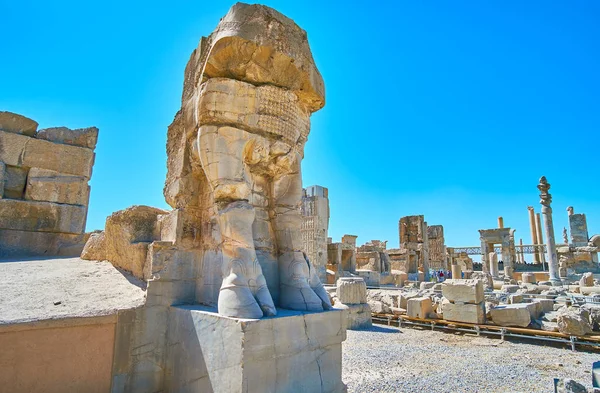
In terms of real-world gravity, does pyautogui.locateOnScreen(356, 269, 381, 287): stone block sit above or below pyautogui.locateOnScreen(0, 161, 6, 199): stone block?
below

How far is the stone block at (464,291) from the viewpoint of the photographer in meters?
7.74

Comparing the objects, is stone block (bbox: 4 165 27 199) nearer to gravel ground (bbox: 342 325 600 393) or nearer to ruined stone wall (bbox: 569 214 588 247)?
gravel ground (bbox: 342 325 600 393)

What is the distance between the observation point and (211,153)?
2.55 meters

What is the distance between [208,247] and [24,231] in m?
3.20

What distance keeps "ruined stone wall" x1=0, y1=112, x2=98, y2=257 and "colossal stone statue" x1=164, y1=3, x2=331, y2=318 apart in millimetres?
2609

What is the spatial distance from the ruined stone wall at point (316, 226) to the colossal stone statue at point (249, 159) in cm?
1358

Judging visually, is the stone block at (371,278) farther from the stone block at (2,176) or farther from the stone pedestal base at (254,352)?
the stone pedestal base at (254,352)

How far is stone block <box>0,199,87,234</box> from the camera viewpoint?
440cm

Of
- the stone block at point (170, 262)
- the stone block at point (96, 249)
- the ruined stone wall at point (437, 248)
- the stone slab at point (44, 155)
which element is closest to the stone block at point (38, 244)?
the stone slab at point (44, 155)

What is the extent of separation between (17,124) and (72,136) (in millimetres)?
620

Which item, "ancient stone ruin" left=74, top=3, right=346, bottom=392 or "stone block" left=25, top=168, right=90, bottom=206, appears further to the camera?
"stone block" left=25, top=168, right=90, bottom=206

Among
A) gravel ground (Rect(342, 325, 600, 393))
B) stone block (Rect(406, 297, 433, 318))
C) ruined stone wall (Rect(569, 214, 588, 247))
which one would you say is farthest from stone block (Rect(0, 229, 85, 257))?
ruined stone wall (Rect(569, 214, 588, 247))

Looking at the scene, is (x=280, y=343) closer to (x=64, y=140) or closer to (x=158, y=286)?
(x=158, y=286)

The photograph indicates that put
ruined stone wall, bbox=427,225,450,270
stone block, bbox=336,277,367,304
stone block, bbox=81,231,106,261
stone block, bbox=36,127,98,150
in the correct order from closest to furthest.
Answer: stone block, bbox=81,231,106,261, stone block, bbox=36,127,98,150, stone block, bbox=336,277,367,304, ruined stone wall, bbox=427,225,450,270
